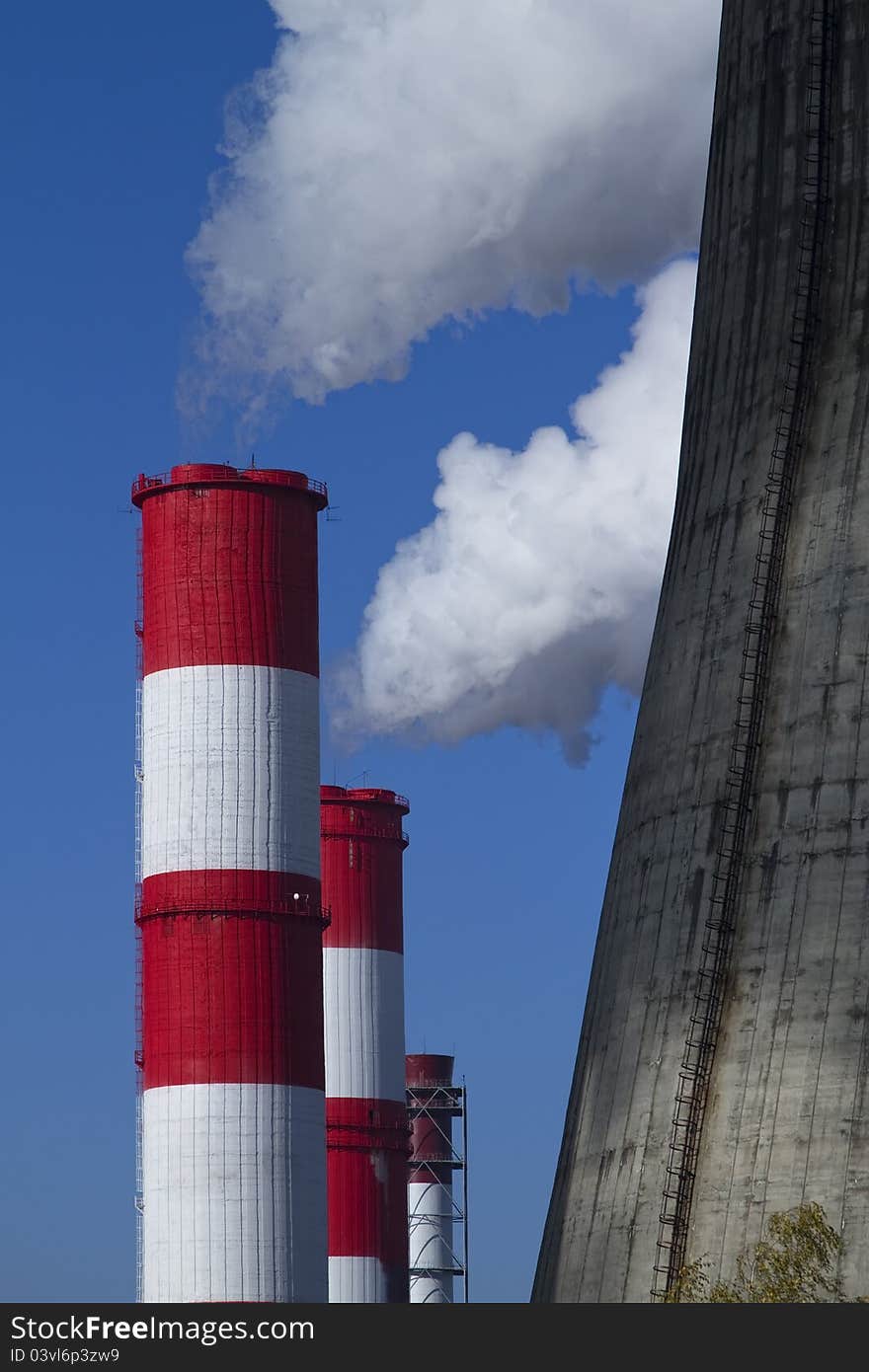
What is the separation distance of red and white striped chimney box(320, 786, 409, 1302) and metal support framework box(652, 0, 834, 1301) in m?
26.1

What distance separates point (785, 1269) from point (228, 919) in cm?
1593

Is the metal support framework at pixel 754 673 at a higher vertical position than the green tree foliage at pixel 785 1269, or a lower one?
higher

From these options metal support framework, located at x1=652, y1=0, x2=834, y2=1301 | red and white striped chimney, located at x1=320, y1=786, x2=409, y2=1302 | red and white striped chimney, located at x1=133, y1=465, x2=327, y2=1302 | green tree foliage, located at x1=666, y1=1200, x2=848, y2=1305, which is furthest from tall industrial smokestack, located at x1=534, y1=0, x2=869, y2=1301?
red and white striped chimney, located at x1=320, y1=786, x2=409, y2=1302

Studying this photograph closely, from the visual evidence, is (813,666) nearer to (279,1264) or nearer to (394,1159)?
(279,1264)

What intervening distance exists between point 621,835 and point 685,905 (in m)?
1.55

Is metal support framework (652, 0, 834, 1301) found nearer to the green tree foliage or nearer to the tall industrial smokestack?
the tall industrial smokestack

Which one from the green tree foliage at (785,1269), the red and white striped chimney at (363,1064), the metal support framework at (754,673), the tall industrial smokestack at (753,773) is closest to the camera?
the green tree foliage at (785,1269)

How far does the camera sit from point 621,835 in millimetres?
22141

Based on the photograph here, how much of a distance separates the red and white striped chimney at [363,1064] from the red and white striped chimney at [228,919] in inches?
483

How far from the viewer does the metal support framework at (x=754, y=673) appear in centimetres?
2009

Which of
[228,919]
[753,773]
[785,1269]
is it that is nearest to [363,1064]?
[228,919]

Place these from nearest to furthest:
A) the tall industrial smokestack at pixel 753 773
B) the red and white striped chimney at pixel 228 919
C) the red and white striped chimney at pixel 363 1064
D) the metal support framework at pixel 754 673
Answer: the tall industrial smokestack at pixel 753 773 < the metal support framework at pixel 754 673 < the red and white striped chimney at pixel 228 919 < the red and white striped chimney at pixel 363 1064

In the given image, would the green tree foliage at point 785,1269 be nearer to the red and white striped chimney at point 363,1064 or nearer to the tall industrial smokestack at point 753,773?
the tall industrial smokestack at point 753,773

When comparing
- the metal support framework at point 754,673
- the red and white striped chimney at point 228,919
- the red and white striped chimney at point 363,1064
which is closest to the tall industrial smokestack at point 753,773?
the metal support framework at point 754,673
